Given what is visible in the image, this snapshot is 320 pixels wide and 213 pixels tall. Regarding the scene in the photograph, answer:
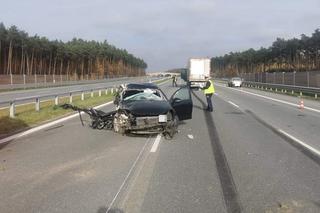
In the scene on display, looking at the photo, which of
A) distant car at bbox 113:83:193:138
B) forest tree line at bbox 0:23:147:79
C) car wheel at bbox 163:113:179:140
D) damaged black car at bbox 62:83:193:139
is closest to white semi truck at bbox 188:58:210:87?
forest tree line at bbox 0:23:147:79

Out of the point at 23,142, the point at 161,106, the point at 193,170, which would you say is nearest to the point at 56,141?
the point at 23,142

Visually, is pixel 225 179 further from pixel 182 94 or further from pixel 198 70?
pixel 198 70

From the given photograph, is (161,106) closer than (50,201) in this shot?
No

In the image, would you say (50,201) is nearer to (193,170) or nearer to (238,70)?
(193,170)

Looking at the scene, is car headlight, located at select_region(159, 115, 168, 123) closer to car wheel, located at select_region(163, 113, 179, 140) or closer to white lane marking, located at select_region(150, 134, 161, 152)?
car wheel, located at select_region(163, 113, 179, 140)

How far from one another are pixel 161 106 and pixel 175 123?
64 cm

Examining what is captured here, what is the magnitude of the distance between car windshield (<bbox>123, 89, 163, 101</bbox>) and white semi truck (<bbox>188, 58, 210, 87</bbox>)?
45307 millimetres

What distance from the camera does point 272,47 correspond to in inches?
5217

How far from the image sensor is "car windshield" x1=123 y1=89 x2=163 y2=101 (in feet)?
55.3

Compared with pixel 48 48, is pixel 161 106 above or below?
below

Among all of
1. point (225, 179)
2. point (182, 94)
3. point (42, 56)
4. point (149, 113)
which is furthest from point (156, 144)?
point (42, 56)

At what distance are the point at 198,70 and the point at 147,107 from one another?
1907 inches

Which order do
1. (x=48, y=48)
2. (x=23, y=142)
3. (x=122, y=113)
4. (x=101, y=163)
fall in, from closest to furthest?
(x=101, y=163) < (x=23, y=142) < (x=122, y=113) < (x=48, y=48)

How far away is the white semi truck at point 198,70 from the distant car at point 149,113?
45.5 meters
